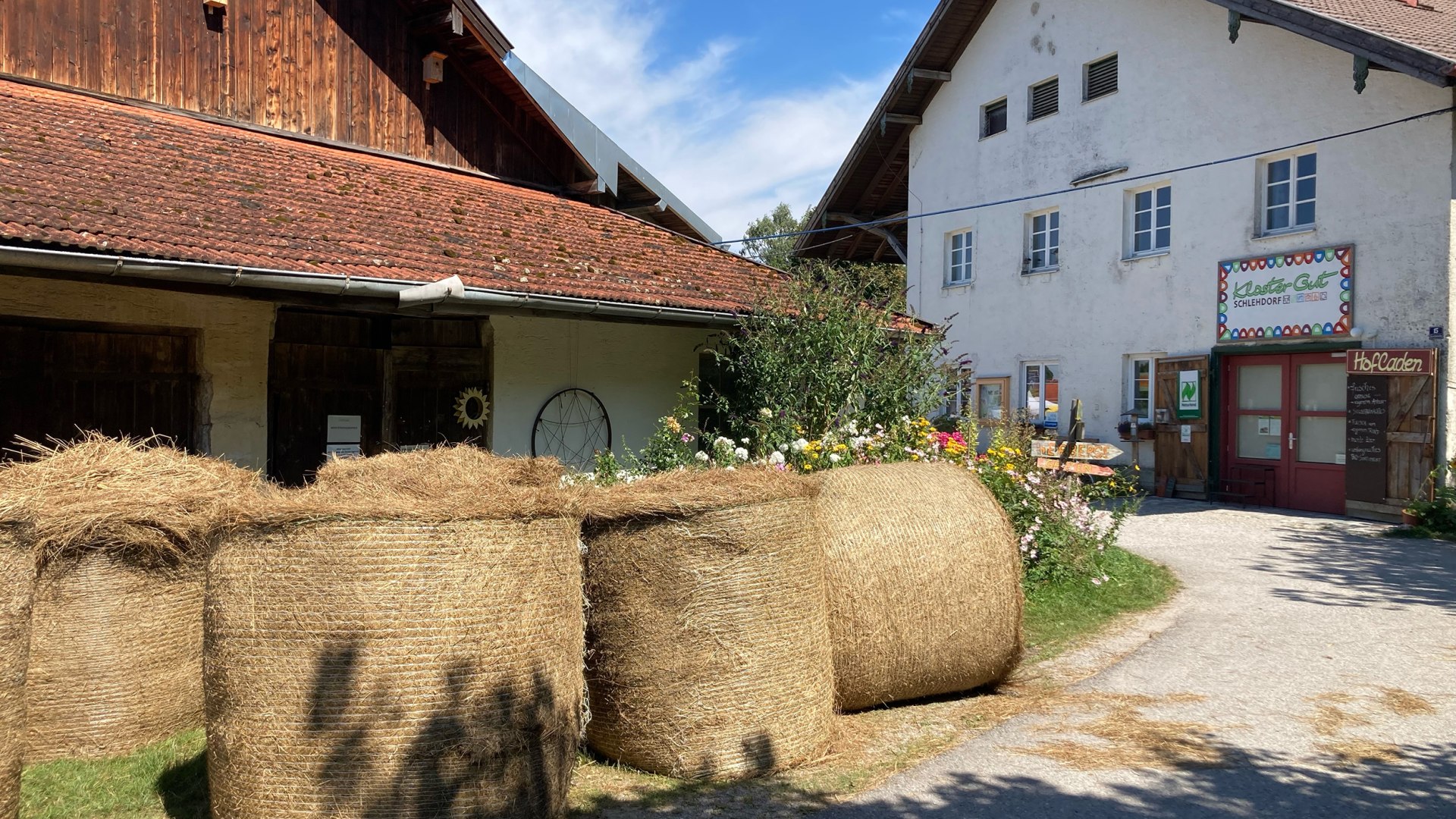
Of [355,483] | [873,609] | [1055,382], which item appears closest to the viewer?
[355,483]

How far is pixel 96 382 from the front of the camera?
707cm

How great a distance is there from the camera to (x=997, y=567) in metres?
5.08

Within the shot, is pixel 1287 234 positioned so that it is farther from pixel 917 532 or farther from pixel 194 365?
pixel 194 365

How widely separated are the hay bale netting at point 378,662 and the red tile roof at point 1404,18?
11.5 metres

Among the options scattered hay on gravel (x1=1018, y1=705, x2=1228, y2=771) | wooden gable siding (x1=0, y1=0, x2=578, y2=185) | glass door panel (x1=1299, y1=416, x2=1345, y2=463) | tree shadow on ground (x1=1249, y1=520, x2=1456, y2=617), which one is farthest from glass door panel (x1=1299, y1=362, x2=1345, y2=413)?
scattered hay on gravel (x1=1018, y1=705, x2=1228, y2=771)

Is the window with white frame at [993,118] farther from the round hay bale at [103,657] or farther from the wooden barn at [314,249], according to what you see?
the round hay bale at [103,657]

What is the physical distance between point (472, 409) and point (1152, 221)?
10665 mm

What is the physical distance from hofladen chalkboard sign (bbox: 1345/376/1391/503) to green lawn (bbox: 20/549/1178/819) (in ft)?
29.8

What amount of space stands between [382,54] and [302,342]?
369 centimetres

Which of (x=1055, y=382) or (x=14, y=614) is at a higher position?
(x=1055, y=382)

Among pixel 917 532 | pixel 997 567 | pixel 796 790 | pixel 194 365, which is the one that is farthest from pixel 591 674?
pixel 194 365

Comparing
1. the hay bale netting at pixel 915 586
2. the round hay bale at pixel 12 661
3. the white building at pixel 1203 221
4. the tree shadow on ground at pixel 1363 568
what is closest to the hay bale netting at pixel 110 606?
the round hay bale at pixel 12 661

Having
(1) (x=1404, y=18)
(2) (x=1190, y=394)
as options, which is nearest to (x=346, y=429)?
(2) (x=1190, y=394)

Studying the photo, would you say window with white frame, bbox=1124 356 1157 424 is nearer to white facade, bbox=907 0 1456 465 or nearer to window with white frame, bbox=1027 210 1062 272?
white facade, bbox=907 0 1456 465
